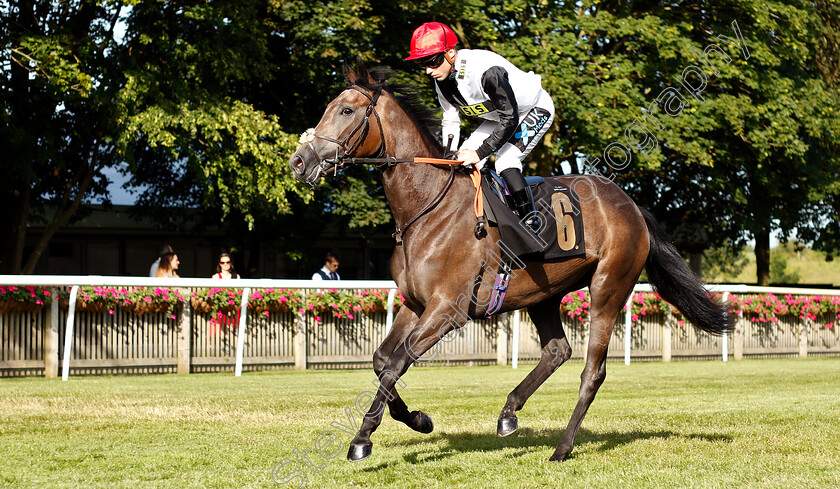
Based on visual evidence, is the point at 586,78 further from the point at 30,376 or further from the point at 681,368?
the point at 30,376

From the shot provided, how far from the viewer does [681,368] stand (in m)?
14.7

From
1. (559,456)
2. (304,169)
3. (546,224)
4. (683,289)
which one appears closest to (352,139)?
(304,169)

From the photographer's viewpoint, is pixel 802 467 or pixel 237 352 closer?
pixel 802 467

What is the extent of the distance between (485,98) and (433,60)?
41cm

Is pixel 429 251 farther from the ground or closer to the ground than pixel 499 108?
closer to the ground

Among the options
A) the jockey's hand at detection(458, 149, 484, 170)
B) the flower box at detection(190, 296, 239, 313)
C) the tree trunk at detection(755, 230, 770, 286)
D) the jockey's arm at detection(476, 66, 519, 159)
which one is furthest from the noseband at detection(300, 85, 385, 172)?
the tree trunk at detection(755, 230, 770, 286)

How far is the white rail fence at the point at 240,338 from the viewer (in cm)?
1106

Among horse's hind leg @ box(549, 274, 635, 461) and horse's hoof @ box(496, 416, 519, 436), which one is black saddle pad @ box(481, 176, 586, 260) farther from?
horse's hoof @ box(496, 416, 519, 436)

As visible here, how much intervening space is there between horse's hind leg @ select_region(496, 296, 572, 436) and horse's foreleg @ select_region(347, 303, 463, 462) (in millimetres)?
972

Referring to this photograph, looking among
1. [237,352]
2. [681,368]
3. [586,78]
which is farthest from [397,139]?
[586,78]

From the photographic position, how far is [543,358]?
6223mm

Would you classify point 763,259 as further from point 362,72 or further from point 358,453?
point 358,453

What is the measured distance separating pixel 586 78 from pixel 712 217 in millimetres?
9738

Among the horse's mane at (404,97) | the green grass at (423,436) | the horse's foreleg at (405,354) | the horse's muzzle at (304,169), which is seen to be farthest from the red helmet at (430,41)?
the green grass at (423,436)
